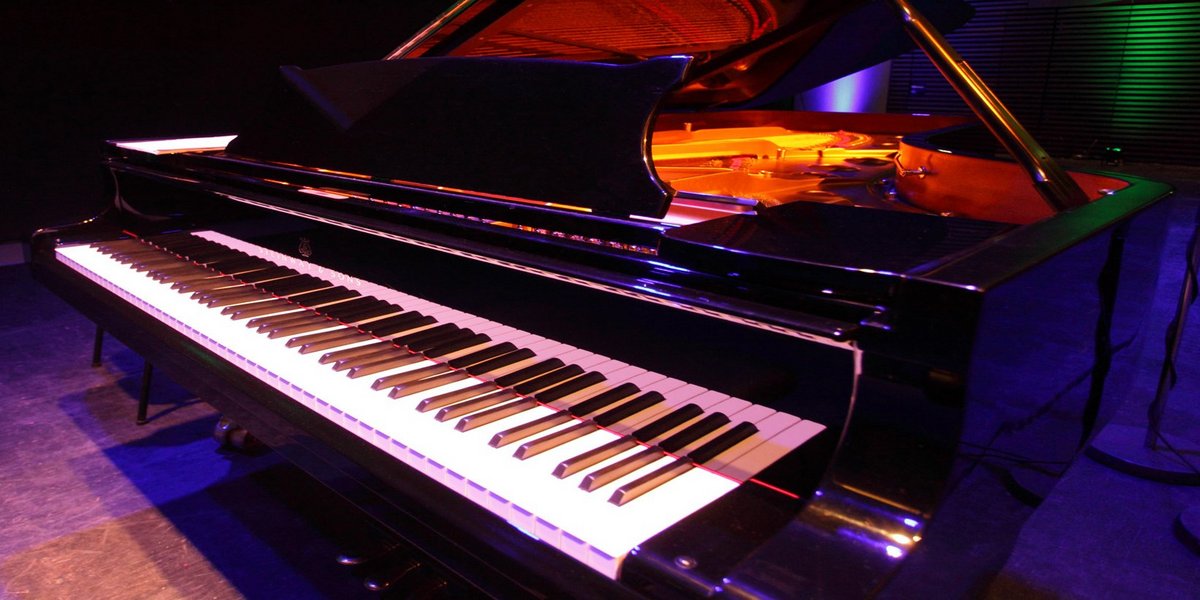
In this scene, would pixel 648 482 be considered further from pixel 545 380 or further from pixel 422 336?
pixel 422 336

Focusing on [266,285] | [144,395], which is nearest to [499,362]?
[266,285]

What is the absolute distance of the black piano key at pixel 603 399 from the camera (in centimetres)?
119

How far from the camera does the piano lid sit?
2.51 m

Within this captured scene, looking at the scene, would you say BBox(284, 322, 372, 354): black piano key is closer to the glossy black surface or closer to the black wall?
the glossy black surface

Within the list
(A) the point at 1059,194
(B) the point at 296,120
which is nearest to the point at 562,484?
(A) the point at 1059,194

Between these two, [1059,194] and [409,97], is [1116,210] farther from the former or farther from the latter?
A: [409,97]

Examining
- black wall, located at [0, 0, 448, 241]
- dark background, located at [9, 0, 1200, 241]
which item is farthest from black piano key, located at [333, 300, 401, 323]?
black wall, located at [0, 0, 448, 241]

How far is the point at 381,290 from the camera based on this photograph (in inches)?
69.6

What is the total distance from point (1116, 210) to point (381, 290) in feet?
5.06

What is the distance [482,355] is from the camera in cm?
141

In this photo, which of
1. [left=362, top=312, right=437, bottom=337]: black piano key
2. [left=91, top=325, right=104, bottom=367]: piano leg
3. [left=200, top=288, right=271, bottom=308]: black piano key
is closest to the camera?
[left=362, top=312, right=437, bottom=337]: black piano key

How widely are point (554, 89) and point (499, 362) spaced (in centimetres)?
63

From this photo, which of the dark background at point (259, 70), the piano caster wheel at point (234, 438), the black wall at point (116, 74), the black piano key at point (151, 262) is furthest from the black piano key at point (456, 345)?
the black wall at point (116, 74)

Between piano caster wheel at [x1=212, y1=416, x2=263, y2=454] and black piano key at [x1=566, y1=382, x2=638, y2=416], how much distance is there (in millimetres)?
1900
